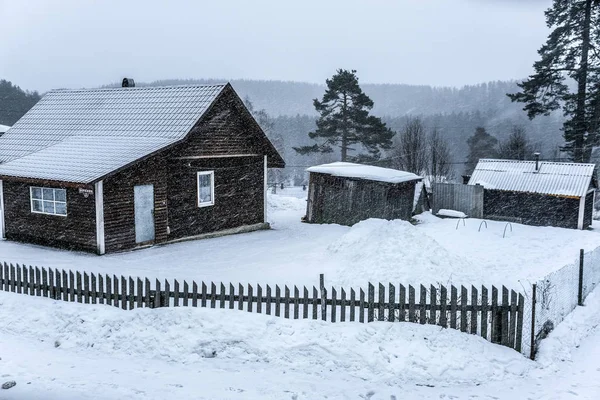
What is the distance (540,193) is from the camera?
30.4 metres

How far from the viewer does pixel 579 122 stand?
39.3m

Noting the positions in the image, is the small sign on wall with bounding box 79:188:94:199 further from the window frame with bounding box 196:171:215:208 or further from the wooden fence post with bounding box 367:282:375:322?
the wooden fence post with bounding box 367:282:375:322

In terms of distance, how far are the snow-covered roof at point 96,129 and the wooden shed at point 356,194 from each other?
7.47 metres

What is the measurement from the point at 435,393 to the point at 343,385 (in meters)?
1.33

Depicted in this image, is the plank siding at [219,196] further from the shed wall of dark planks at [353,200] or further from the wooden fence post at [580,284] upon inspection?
the wooden fence post at [580,284]

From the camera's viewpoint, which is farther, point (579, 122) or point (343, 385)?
point (579, 122)

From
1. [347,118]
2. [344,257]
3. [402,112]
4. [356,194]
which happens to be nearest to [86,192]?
[344,257]

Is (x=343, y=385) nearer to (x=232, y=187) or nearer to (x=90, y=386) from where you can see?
(x=90, y=386)

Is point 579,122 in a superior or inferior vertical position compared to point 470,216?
superior

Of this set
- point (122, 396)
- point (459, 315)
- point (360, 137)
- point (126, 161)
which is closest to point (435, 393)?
point (459, 315)

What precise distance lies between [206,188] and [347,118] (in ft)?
92.1

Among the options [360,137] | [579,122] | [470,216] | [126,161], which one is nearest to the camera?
[126,161]

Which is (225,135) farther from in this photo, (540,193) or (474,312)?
(540,193)

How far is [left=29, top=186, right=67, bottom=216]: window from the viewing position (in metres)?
18.7
